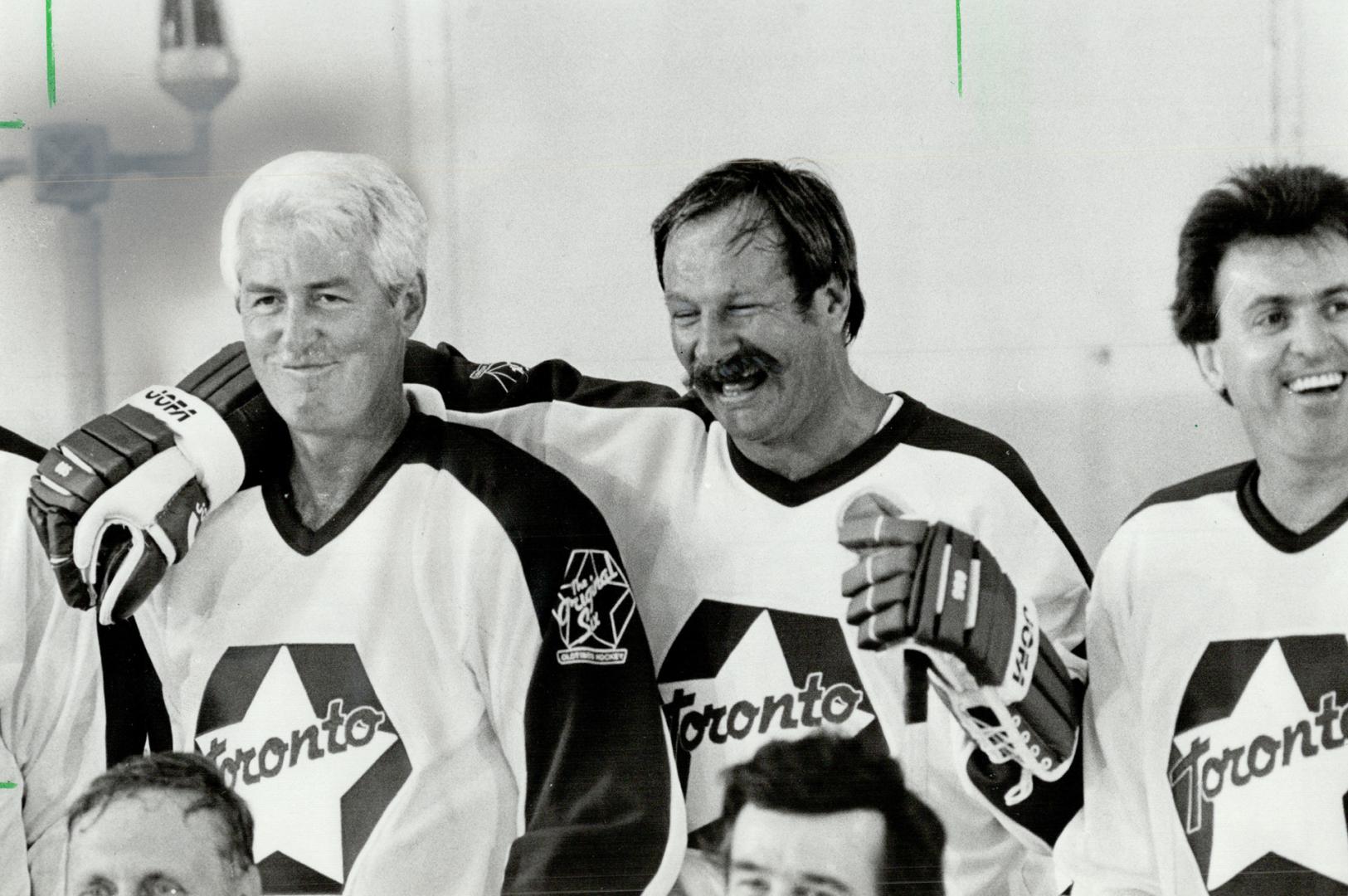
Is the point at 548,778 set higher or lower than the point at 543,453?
lower

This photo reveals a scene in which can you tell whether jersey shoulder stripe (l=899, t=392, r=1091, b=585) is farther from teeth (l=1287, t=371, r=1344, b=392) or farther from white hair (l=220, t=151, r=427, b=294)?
white hair (l=220, t=151, r=427, b=294)

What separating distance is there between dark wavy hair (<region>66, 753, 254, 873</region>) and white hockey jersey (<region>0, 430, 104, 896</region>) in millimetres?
34

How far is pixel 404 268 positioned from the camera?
4.89ft

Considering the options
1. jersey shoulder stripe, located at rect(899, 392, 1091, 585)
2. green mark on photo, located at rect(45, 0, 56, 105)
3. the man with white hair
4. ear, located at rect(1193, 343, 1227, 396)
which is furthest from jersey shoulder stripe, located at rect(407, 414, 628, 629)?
ear, located at rect(1193, 343, 1227, 396)

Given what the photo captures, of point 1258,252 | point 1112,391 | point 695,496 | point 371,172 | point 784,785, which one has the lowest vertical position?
point 784,785

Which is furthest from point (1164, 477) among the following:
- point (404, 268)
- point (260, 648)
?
point (260, 648)

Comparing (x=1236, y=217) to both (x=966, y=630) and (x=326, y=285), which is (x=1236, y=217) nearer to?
(x=966, y=630)

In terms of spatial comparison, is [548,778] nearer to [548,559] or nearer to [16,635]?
[548,559]

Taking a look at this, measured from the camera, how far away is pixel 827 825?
1484 millimetres

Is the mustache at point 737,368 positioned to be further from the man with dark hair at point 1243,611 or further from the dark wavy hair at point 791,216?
the man with dark hair at point 1243,611

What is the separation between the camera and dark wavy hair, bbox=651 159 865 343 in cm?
148

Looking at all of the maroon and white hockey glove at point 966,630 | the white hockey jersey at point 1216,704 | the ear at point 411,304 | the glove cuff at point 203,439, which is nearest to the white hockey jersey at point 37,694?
the glove cuff at point 203,439

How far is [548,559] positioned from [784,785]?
0.36 metres

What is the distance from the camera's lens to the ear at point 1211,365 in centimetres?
149
